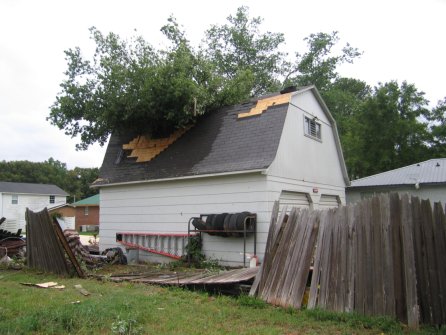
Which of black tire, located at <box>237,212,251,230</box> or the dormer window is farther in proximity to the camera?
the dormer window

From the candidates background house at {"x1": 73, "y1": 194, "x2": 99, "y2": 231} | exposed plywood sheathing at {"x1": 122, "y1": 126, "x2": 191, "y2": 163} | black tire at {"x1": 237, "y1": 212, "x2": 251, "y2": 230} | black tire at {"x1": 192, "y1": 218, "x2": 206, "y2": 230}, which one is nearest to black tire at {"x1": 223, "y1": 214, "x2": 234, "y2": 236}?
black tire at {"x1": 237, "y1": 212, "x2": 251, "y2": 230}

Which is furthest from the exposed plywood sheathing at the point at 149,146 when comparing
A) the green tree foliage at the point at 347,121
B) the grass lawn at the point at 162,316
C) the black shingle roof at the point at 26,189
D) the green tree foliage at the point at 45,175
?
the green tree foliage at the point at 45,175

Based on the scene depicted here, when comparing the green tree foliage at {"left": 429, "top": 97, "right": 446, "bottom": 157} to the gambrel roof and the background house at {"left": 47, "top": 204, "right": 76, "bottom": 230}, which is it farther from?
the background house at {"left": 47, "top": 204, "right": 76, "bottom": 230}

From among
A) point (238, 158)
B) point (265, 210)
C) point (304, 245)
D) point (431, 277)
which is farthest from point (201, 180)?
point (431, 277)

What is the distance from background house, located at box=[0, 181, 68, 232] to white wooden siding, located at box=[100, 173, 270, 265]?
2713 cm

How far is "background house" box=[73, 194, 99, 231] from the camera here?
40.3 m

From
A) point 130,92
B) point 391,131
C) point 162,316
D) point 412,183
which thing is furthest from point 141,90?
point 391,131

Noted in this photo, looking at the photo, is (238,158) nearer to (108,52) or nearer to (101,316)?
(101,316)

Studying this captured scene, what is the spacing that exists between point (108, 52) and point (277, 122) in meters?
7.47

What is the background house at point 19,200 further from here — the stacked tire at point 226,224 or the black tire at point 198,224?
the stacked tire at point 226,224

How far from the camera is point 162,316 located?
5801 mm

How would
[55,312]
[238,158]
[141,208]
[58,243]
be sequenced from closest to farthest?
1. [55,312]
2. [58,243]
3. [238,158]
4. [141,208]

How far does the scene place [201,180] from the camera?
11.6 metres

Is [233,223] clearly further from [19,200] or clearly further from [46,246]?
[19,200]
